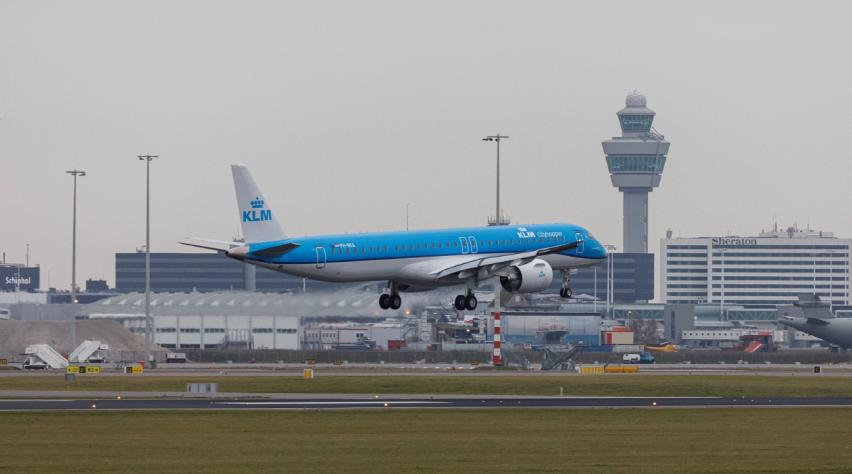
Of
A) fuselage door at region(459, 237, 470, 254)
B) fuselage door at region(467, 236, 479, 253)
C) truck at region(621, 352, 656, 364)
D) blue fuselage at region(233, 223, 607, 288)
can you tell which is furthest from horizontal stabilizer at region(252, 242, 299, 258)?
truck at region(621, 352, 656, 364)

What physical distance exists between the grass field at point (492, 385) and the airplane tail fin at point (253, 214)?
44.0 feet

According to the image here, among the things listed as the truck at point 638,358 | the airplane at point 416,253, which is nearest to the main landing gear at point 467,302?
the airplane at point 416,253

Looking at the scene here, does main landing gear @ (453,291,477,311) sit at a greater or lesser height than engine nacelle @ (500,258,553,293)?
lesser

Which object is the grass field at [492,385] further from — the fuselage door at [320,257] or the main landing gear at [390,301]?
the fuselage door at [320,257]

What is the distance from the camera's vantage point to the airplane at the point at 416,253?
9031cm

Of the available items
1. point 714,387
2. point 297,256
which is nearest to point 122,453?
point 297,256

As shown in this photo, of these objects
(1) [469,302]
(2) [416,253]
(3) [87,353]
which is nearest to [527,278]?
(1) [469,302]

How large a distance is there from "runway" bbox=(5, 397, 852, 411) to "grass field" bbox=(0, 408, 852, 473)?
406 centimetres

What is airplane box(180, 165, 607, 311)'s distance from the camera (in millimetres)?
90312

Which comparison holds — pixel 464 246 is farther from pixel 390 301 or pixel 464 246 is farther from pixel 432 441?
pixel 432 441

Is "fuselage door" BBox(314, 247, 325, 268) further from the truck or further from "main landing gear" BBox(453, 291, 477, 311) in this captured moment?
the truck

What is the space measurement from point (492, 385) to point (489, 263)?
1067 cm

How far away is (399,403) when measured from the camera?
8375 centimetres

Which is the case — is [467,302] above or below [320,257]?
below
